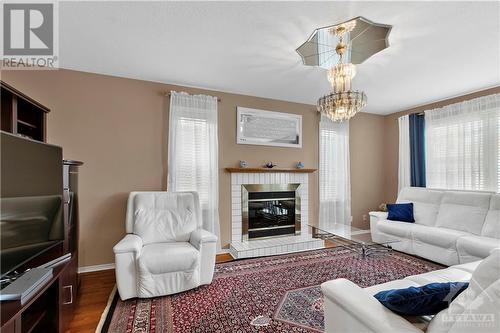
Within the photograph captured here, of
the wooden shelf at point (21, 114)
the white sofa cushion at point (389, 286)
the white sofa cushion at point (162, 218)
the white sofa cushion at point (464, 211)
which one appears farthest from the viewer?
the white sofa cushion at point (464, 211)

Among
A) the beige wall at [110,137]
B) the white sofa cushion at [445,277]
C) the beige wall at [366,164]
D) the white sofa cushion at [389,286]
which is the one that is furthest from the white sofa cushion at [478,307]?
the beige wall at [366,164]

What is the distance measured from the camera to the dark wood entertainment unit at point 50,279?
1.20 m

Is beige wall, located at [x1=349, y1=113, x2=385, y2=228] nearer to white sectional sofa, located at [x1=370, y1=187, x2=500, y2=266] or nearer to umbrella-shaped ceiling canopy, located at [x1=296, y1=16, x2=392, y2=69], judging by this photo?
white sectional sofa, located at [x1=370, y1=187, x2=500, y2=266]

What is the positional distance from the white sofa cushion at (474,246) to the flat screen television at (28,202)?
4181mm

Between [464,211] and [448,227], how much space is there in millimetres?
299

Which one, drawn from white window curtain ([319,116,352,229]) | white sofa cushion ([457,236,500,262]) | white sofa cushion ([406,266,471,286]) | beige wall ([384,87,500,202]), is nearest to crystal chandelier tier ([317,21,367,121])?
white sofa cushion ([406,266,471,286])

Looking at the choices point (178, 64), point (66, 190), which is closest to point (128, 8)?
point (178, 64)

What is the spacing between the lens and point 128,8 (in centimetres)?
180

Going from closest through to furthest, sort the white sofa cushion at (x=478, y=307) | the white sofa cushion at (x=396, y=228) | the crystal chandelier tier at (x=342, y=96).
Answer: the white sofa cushion at (x=478, y=307) < the crystal chandelier tier at (x=342, y=96) < the white sofa cushion at (x=396, y=228)

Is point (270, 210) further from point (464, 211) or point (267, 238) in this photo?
point (464, 211)

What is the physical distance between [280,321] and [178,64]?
2.87m

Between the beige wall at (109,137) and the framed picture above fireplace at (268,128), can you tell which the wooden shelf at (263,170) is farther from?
the framed picture above fireplace at (268,128)

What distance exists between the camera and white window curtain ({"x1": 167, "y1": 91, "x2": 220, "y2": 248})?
3283mm

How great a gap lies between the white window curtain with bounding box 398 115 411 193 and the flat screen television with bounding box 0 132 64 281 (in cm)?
525
